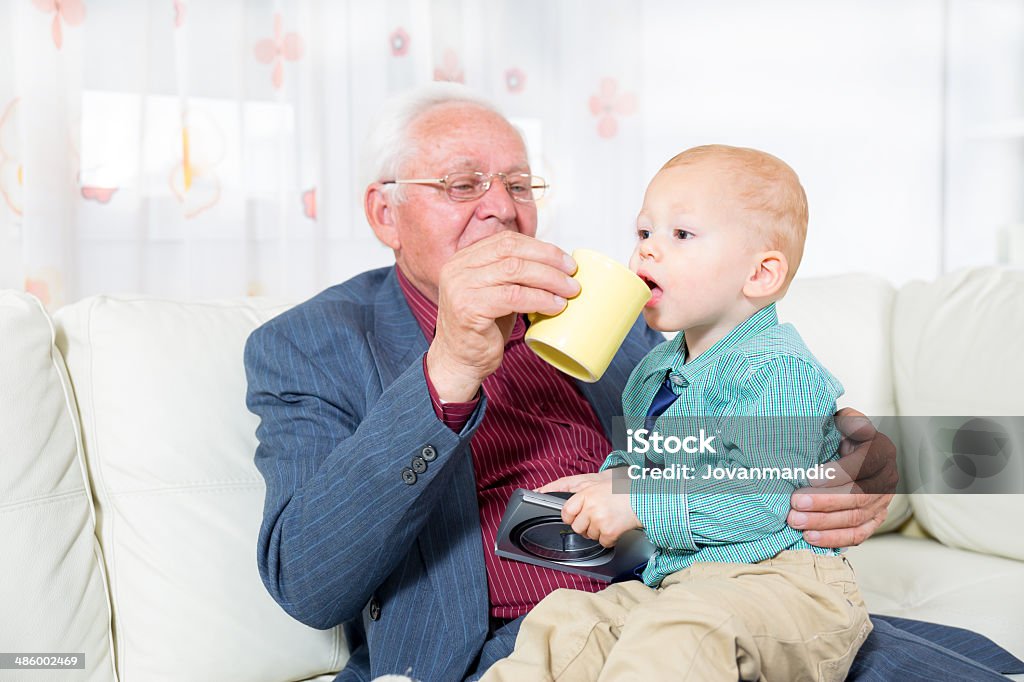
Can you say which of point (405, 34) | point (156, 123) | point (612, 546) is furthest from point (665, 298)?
point (405, 34)

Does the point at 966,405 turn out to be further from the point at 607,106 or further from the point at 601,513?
the point at 607,106

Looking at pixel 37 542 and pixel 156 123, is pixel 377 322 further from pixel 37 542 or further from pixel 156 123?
pixel 156 123

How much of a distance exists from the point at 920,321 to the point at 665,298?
1.14m

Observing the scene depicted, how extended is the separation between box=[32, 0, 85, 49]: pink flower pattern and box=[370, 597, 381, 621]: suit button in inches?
59.3

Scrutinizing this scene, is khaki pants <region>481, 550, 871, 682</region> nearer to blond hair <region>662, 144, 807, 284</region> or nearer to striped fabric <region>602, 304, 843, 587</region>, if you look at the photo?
striped fabric <region>602, 304, 843, 587</region>

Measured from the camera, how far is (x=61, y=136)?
2051mm

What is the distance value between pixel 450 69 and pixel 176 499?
5.26ft

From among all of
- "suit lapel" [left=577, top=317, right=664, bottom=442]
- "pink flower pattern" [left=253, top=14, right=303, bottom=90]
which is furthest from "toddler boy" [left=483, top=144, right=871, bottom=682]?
"pink flower pattern" [left=253, top=14, right=303, bottom=90]

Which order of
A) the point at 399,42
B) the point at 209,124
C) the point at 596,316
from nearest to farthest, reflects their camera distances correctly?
1. the point at 596,316
2. the point at 209,124
3. the point at 399,42

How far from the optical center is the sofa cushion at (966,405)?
1.88 metres

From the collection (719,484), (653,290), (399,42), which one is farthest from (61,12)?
(719,484)

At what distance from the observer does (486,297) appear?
3.52 feet

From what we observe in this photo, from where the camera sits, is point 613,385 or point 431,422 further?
point 613,385

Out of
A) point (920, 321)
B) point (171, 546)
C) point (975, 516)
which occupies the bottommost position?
point (975, 516)
